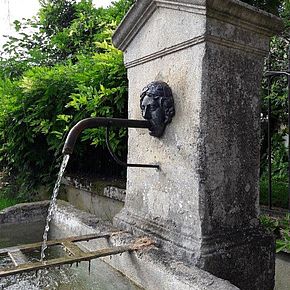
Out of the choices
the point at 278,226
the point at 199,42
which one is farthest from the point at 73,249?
the point at 278,226

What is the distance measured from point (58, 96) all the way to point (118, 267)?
7.77 ft

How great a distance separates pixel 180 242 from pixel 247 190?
1.39 ft

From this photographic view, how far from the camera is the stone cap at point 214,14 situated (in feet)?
5.34

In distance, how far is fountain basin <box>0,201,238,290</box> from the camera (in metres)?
1.44

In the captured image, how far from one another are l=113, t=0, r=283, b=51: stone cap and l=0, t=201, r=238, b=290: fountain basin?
107 cm

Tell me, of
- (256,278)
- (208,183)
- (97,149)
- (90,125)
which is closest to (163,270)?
(208,183)

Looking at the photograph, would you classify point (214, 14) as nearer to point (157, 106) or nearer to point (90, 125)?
point (157, 106)

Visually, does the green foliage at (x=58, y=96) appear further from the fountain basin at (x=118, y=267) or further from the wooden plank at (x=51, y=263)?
the wooden plank at (x=51, y=263)

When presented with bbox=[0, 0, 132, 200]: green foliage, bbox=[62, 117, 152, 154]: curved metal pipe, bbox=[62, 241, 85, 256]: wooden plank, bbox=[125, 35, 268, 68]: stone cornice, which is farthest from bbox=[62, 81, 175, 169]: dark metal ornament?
bbox=[0, 0, 132, 200]: green foliage

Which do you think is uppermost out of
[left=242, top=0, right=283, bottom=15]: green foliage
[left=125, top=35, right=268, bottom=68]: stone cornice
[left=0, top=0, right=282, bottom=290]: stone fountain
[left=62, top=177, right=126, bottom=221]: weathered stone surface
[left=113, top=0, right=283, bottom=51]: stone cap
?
[left=242, top=0, right=283, bottom=15]: green foliage

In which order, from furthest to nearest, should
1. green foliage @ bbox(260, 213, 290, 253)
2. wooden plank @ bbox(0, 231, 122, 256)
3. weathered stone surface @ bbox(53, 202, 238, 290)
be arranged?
green foliage @ bbox(260, 213, 290, 253)
wooden plank @ bbox(0, 231, 122, 256)
weathered stone surface @ bbox(53, 202, 238, 290)

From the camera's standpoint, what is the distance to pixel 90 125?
1.75 m

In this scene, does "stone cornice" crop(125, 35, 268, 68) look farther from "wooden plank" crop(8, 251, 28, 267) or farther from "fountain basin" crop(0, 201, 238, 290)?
"wooden plank" crop(8, 251, 28, 267)

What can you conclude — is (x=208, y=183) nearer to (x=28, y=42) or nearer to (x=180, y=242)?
(x=180, y=242)
